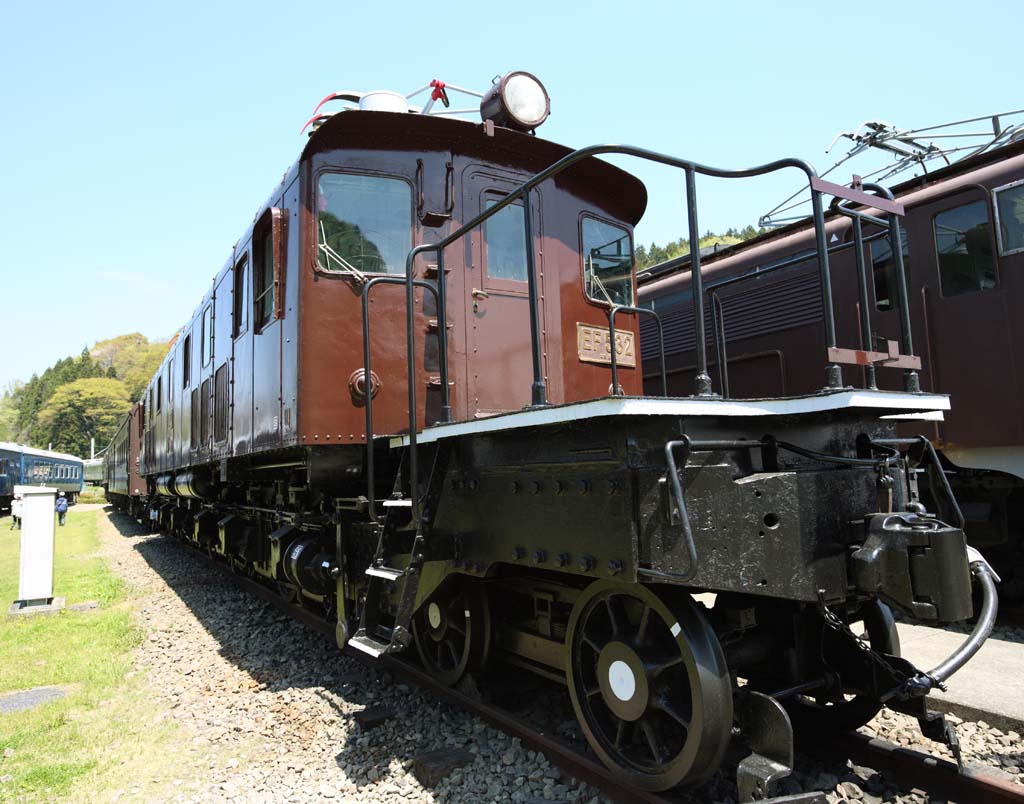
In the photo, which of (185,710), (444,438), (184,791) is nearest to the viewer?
(184,791)

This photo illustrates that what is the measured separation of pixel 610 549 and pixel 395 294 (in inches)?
105

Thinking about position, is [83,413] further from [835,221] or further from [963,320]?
[963,320]

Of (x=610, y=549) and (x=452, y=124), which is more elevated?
(x=452, y=124)

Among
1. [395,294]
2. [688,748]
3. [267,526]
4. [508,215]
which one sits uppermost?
[508,215]

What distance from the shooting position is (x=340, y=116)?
16.0 ft

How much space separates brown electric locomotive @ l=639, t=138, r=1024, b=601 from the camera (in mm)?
6176

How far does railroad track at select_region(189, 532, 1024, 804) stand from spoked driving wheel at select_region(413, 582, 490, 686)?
0.23 m

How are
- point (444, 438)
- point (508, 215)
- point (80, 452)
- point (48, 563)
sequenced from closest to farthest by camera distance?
point (444, 438) < point (508, 215) < point (48, 563) < point (80, 452)

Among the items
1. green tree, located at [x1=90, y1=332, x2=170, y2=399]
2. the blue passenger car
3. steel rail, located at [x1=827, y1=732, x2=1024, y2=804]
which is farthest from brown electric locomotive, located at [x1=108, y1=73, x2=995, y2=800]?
green tree, located at [x1=90, y1=332, x2=170, y2=399]

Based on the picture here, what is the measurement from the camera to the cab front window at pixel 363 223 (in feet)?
16.2

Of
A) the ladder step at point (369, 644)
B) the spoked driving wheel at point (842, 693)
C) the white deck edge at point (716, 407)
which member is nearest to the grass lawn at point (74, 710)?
the ladder step at point (369, 644)

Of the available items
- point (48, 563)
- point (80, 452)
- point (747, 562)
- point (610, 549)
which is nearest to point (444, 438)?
point (610, 549)

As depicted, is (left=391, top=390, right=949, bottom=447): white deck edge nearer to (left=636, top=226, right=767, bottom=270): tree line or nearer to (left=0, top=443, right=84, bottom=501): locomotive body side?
(left=636, top=226, right=767, bottom=270): tree line

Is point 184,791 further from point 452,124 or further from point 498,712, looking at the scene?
point 452,124
